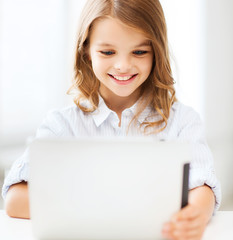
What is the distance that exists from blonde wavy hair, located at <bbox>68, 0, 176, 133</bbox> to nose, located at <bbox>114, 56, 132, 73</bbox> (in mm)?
85

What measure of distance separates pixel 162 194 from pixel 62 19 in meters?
1.95

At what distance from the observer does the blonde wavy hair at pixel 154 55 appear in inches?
39.6

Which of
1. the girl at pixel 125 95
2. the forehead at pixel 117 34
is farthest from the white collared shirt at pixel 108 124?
the forehead at pixel 117 34

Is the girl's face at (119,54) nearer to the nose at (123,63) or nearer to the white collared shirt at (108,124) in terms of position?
the nose at (123,63)

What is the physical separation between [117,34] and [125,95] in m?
0.20

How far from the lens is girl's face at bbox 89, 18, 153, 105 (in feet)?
3.18

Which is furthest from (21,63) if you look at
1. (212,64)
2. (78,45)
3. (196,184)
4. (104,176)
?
(104,176)

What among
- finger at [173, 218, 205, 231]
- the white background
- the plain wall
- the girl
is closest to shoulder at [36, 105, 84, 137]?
the girl

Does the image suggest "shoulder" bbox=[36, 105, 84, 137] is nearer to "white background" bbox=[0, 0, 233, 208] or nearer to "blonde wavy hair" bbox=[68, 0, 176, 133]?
"blonde wavy hair" bbox=[68, 0, 176, 133]

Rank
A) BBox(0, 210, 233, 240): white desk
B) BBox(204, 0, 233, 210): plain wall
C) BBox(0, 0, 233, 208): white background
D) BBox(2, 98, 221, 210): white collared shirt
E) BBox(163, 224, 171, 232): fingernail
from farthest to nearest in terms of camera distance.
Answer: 1. BBox(204, 0, 233, 210): plain wall
2. BBox(0, 0, 233, 208): white background
3. BBox(2, 98, 221, 210): white collared shirt
4. BBox(0, 210, 233, 240): white desk
5. BBox(163, 224, 171, 232): fingernail

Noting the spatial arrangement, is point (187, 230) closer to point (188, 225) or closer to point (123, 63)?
point (188, 225)

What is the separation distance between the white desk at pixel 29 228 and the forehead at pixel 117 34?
0.49 m

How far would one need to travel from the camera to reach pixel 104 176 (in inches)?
22.8

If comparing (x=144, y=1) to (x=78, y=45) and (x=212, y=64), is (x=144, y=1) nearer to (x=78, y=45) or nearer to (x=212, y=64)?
(x=78, y=45)
